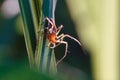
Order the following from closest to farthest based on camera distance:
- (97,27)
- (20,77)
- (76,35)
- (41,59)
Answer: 1. (20,77)
2. (41,59)
3. (97,27)
4. (76,35)

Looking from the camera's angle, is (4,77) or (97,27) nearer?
(4,77)

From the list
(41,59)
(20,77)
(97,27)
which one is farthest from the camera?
(97,27)

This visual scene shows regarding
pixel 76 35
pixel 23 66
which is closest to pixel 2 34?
pixel 76 35

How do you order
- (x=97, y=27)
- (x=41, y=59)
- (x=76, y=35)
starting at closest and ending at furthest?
(x=41, y=59) < (x=97, y=27) < (x=76, y=35)

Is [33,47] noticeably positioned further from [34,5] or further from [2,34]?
[2,34]

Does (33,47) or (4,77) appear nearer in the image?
(4,77)

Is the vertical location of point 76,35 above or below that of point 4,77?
below

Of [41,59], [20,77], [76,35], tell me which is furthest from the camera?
[76,35]

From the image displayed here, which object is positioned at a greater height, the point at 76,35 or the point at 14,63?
the point at 14,63

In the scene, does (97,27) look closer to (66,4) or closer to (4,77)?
(66,4)
